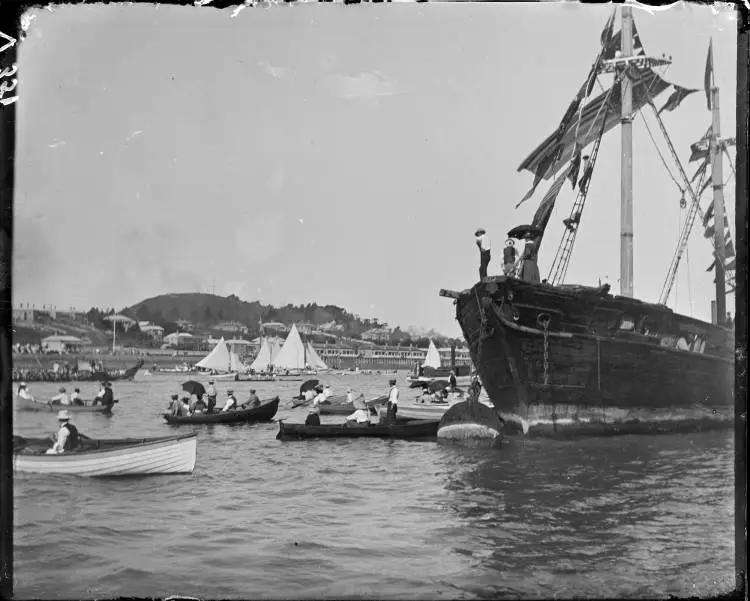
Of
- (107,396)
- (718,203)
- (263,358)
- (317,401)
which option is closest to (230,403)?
(317,401)

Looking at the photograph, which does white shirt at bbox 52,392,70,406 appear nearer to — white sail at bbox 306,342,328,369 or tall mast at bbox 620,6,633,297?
white sail at bbox 306,342,328,369

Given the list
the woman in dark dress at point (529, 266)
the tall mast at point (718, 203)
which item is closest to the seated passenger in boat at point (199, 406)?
the woman in dark dress at point (529, 266)

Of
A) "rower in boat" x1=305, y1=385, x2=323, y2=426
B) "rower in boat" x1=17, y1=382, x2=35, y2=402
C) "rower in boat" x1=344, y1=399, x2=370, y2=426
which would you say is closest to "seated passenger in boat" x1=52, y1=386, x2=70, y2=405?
"rower in boat" x1=17, y1=382, x2=35, y2=402

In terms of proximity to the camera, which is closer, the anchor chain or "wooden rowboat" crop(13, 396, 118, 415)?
"wooden rowboat" crop(13, 396, 118, 415)

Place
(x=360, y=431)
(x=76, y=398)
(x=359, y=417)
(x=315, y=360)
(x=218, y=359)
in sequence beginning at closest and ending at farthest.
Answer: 1. (x=76, y=398)
2. (x=218, y=359)
3. (x=315, y=360)
4. (x=360, y=431)
5. (x=359, y=417)

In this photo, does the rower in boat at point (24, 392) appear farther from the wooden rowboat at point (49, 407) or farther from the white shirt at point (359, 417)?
the white shirt at point (359, 417)

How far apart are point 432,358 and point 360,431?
1.86m

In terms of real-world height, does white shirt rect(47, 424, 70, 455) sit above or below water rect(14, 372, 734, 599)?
above

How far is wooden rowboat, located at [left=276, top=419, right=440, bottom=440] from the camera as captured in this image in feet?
36.9

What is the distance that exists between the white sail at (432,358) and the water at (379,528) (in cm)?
234

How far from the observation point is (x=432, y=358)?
11875 millimetres

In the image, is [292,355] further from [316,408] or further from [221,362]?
[316,408]

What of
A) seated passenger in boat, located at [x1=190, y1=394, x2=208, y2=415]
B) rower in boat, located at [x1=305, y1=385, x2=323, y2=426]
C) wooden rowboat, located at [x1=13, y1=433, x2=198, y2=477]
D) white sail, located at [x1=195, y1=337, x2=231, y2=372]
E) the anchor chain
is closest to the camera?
wooden rowboat, located at [x1=13, y1=433, x2=198, y2=477]

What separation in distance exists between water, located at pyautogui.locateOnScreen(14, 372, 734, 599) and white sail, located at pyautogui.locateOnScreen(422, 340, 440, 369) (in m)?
2.34
